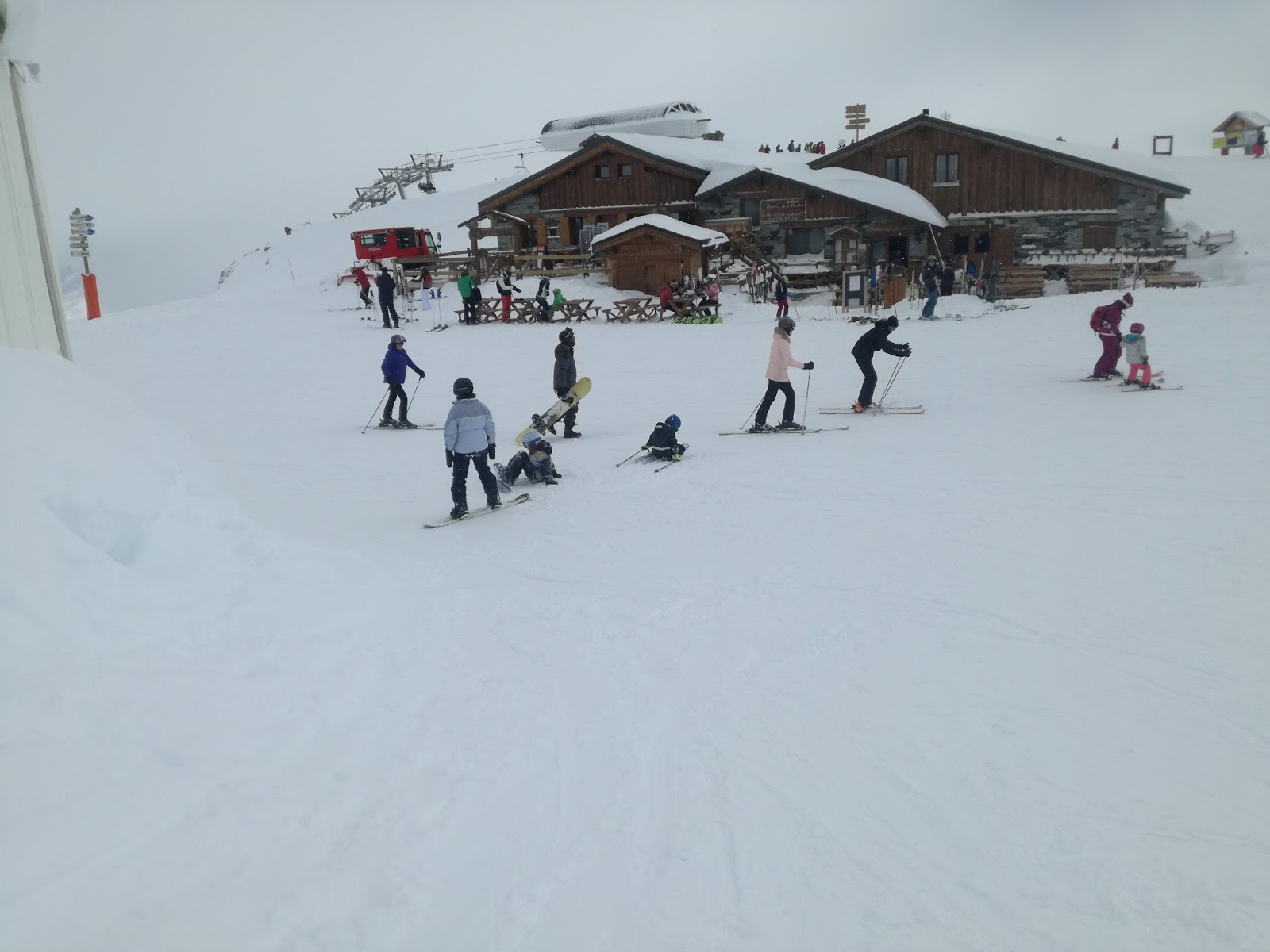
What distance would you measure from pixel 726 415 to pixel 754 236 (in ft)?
65.0

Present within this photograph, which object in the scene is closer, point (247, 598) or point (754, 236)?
point (247, 598)

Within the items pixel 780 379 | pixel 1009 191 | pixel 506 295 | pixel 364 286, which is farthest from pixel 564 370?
pixel 1009 191

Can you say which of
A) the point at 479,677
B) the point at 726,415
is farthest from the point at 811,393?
the point at 479,677

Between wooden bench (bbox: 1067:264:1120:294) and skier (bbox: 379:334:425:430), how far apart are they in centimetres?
2043

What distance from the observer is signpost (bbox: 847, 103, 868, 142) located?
38.9 meters

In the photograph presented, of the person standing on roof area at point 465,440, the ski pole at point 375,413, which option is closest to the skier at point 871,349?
the person standing on roof area at point 465,440

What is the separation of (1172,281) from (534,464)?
2182 cm

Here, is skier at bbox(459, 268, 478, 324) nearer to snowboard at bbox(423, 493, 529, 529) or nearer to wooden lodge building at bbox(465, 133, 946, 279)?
wooden lodge building at bbox(465, 133, 946, 279)

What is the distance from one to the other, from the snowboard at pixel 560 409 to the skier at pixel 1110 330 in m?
7.50

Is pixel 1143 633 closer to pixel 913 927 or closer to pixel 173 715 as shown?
pixel 913 927

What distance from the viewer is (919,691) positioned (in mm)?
4742

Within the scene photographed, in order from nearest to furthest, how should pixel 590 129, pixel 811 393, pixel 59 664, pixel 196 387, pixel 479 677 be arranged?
pixel 59 664
pixel 479 677
pixel 811 393
pixel 196 387
pixel 590 129

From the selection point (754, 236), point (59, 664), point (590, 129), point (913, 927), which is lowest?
point (913, 927)

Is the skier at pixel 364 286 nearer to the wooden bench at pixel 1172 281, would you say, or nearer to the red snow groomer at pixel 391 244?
the red snow groomer at pixel 391 244
